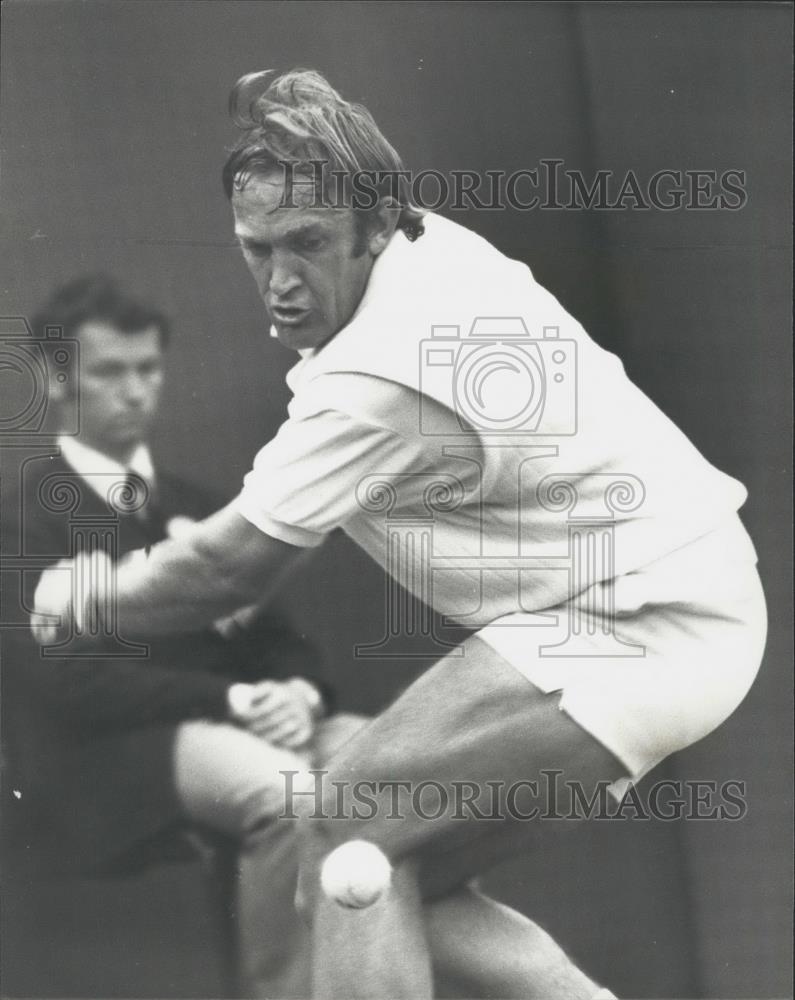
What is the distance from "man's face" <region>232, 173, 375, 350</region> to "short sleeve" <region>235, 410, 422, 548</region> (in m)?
0.25

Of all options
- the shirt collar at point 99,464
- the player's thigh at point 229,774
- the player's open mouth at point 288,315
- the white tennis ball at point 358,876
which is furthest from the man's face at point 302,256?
the white tennis ball at point 358,876

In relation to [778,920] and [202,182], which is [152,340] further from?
[778,920]

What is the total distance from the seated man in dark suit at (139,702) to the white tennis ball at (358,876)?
12cm

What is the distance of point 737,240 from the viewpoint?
3.40 metres

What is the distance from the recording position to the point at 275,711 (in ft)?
10.6

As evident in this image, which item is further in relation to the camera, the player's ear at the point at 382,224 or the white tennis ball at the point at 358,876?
the player's ear at the point at 382,224

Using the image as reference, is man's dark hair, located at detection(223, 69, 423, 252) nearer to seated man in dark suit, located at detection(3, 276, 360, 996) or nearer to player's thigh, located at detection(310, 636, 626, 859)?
seated man in dark suit, located at detection(3, 276, 360, 996)

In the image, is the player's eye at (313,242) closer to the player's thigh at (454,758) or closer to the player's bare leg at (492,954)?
the player's thigh at (454,758)

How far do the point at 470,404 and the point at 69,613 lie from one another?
1113 mm

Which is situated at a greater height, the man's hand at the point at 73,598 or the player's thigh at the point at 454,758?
the man's hand at the point at 73,598

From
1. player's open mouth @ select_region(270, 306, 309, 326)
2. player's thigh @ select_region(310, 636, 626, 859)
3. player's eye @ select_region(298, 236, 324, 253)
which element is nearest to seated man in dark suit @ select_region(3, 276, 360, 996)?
player's thigh @ select_region(310, 636, 626, 859)

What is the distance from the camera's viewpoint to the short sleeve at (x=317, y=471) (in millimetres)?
3123

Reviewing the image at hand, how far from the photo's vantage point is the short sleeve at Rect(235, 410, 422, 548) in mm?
3123

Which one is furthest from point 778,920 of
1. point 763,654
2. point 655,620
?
point 655,620
